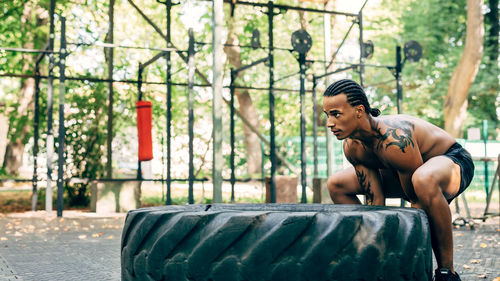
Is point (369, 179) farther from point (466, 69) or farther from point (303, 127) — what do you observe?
point (466, 69)

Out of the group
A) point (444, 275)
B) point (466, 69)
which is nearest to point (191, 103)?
point (444, 275)

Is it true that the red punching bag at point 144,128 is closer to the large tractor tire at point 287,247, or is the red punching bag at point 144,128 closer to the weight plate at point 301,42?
the weight plate at point 301,42

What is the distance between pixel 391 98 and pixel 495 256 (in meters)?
18.9

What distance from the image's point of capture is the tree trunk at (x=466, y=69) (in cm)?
1399

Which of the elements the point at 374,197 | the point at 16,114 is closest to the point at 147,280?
the point at 374,197

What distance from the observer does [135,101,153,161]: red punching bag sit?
920 cm

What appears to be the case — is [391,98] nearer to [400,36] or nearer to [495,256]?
[400,36]

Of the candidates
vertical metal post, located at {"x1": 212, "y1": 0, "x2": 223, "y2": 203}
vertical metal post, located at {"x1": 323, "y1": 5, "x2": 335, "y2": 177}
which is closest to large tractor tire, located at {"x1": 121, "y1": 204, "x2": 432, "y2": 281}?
vertical metal post, located at {"x1": 212, "y1": 0, "x2": 223, "y2": 203}

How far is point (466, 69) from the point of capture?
1452 cm

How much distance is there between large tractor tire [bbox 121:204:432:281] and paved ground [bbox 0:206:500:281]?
1.81 m

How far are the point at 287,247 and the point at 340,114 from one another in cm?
80

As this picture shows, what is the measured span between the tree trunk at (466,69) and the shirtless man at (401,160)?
1291cm

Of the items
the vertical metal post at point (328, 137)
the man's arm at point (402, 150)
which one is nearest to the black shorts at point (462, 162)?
the man's arm at point (402, 150)

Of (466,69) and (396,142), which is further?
(466,69)
